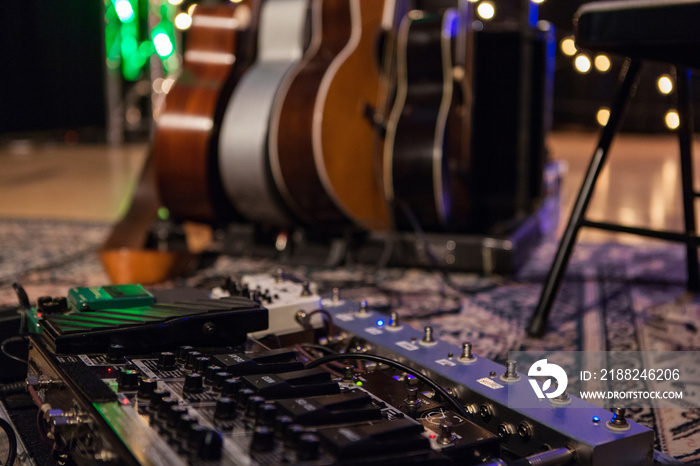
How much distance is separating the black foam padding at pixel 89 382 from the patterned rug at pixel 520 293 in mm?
646

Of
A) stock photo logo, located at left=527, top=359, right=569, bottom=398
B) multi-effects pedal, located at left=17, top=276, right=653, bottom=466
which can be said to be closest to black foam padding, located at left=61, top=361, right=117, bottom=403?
multi-effects pedal, located at left=17, top=276, right=653, bottom=466

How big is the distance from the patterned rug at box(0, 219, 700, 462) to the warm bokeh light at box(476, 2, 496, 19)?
805 mm

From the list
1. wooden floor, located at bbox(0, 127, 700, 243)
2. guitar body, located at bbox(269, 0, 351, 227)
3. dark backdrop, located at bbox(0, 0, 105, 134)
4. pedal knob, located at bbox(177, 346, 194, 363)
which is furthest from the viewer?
dark backdrop, located at bbox(0, 0, 105, 134)

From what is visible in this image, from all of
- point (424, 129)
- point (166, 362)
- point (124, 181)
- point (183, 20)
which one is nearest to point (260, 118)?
point (424, 129)

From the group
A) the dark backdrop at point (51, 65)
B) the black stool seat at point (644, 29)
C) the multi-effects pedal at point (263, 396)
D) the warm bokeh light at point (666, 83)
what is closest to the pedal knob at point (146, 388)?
the multi-effects pedal at point (263, 396)

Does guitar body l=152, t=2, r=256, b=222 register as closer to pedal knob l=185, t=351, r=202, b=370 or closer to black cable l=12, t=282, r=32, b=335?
black cable l=12, t=282, r=32, b=335

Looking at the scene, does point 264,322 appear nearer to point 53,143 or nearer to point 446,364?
point 446,364

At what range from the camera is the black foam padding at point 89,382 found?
2.02 ft

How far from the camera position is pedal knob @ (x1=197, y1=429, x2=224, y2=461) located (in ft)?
1.67

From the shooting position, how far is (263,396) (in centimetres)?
61

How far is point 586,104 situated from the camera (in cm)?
623

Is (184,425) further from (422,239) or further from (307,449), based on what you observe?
(422,239)

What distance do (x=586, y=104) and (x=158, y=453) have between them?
20.4ft

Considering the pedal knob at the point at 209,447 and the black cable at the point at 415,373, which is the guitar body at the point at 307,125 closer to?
the black cable at the point at 415,373
